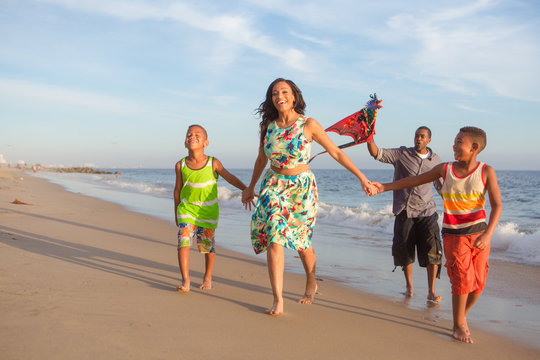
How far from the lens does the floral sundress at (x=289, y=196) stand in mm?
3664

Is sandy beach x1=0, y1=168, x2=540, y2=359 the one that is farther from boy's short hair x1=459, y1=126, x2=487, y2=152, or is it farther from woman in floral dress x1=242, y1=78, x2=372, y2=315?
boy's short hair x1=459, y1=126, x2=487, y2=152

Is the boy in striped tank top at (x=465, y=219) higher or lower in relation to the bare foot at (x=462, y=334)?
higher

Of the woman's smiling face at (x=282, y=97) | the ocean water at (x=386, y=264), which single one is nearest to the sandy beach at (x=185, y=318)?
the ocean water at (x=386, y=264)

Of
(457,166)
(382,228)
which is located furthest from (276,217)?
(382,228)

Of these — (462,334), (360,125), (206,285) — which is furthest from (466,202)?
(206,285)

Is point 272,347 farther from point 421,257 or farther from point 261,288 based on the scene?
point 421,257

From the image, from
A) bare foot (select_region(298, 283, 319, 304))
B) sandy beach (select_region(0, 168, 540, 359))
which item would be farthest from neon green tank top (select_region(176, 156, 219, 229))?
bare foot (select_region(298, 283, 319, 304))

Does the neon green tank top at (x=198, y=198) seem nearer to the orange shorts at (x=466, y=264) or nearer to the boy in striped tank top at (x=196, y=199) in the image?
the boy in striped tank top at (x=196, y=199)

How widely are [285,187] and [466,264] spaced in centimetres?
151

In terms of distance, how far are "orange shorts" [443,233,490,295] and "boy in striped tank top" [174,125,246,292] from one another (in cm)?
201

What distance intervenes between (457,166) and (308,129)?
1219mm

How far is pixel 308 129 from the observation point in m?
3.77

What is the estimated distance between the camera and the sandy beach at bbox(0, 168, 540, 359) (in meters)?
2.70

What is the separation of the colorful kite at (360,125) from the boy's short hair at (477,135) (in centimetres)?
134
